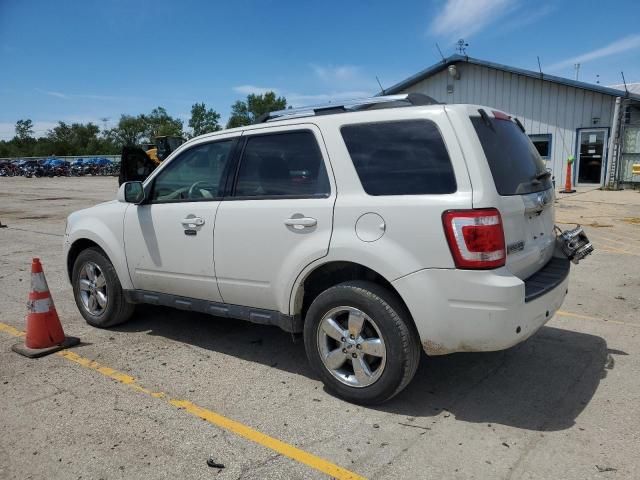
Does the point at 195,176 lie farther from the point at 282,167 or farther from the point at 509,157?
the point at 509,157

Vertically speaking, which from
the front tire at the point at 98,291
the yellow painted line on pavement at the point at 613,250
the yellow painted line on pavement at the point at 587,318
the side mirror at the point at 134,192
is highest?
the side mirror at the point at 134,192

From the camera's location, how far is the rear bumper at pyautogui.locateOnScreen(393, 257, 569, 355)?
2930mm

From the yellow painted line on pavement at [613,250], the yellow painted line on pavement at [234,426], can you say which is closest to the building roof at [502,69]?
the yellow painted line on pavement at [613,250]

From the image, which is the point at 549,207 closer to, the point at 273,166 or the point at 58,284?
the point at 273,166

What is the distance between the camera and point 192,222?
4156 millimetres

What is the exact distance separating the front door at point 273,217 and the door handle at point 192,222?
0.18 meters

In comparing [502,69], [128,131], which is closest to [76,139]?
[128,131]

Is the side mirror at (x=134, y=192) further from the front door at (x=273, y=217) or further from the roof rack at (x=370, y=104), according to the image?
the roof rack at (x=370, y=104)

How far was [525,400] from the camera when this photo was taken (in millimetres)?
3480

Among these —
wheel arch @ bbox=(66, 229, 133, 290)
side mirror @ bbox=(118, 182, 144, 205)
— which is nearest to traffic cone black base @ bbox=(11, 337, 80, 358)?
wheel arch @ bbox=(66, 229, 133, 290)

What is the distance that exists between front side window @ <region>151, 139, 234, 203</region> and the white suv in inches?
0.5

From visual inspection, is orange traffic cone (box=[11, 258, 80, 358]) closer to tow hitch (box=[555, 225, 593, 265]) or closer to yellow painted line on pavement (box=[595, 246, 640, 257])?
tow hitch (box=[555, 225, 593, 265])

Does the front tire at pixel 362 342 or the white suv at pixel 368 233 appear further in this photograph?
the front tire at pixel 362 342

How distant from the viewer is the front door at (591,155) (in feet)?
63.2
